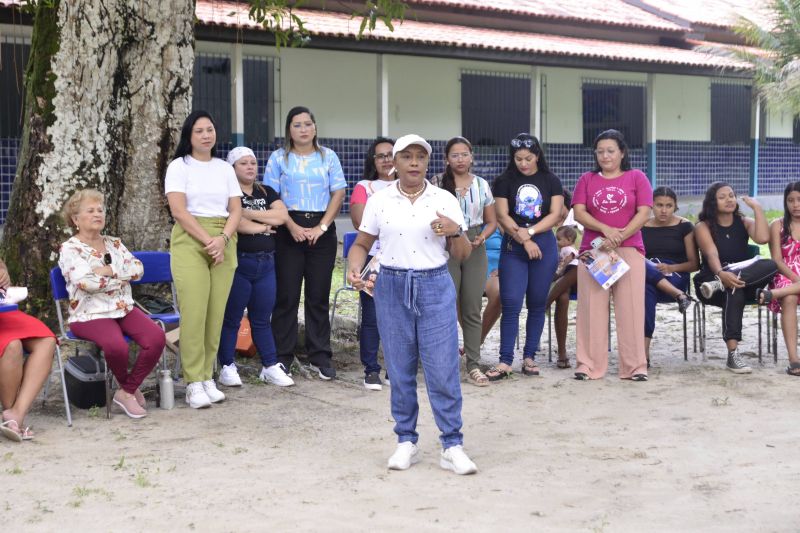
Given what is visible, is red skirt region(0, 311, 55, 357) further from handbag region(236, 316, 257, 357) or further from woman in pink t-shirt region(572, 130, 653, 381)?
woman in pink t-shirt region(572, 130, 653, 381)

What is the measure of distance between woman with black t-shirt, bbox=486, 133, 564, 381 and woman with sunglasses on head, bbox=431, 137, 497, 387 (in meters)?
0.16

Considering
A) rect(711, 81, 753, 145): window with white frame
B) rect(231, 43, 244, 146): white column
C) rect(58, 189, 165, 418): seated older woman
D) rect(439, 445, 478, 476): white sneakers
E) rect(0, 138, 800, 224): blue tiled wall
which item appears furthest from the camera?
rect(711, 81, 753, 145): window with white frame

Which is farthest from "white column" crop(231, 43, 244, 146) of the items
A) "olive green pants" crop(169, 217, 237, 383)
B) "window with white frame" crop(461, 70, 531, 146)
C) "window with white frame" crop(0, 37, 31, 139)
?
"olive green pants" crop(169, 217, 237, 383)

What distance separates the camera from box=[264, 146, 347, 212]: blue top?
295 inches

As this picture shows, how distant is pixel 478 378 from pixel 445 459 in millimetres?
2214

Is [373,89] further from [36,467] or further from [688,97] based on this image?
[36,467]

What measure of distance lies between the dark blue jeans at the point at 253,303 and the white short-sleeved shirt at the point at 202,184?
0.49 metres

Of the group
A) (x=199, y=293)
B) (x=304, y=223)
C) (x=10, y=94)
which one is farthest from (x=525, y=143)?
(x=10, y=94)

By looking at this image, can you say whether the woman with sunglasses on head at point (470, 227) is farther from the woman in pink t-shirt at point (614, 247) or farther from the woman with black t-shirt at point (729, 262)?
the woman with black t-shirt at point (729, 262)

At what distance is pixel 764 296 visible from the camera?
805 centimetres

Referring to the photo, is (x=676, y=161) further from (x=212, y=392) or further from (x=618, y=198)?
(x=212, y=392)

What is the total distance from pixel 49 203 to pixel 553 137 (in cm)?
1474

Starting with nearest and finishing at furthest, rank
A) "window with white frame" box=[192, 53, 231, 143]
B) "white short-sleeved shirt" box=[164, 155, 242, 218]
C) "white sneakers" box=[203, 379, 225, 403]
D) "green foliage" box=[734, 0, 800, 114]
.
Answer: "white short-sleeved shirt" box=[164, 155, 242, 218] < "white sneakers" box=[203, 379, 225, 403] < "window with white frame" box=[192, 53, 231, 143] < "green foliage" box=[734, 0, 800, 114]

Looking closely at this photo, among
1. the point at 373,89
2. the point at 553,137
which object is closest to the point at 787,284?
the point at 373,89
